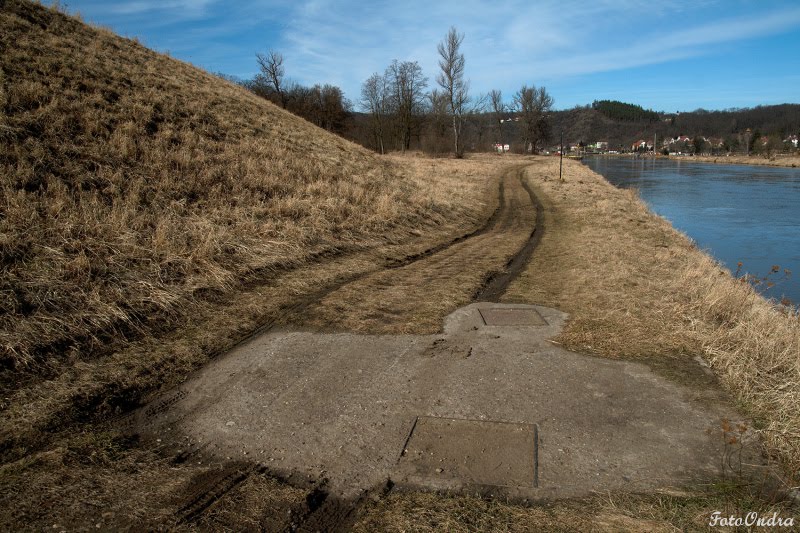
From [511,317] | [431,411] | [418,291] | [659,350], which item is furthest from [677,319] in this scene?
[431,411]

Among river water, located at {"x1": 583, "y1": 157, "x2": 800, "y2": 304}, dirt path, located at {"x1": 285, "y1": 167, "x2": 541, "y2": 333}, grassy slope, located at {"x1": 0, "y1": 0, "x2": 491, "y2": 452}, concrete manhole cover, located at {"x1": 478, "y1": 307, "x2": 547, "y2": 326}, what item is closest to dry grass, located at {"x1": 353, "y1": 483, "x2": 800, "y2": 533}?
grassy slope, located at {"x1": 0, "y1": 0, "x2": 491, "y2": 452}

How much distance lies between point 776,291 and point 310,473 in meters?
11.2

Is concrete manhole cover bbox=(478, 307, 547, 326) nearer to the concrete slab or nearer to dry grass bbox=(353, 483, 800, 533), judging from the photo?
the concrete slab

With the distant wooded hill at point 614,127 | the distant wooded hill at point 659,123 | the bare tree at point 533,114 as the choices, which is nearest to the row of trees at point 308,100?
the distant wooded hill at point 614,127

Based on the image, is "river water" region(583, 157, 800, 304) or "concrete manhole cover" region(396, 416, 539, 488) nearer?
"concrete manhole cover" region(396, 416, 539, 488)

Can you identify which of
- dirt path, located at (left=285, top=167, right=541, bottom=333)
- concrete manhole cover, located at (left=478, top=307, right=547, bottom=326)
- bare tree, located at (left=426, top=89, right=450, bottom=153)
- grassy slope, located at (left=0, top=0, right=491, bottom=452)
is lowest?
concrete manhole cover, located at (left=478, top=307, right=547, bottom=326)

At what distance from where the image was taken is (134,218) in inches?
292

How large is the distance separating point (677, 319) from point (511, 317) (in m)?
1.92

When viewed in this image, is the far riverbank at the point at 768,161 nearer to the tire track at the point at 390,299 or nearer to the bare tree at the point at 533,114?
the bare tree at the point at 533,114

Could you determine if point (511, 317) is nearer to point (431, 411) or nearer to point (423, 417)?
point (431, 411)

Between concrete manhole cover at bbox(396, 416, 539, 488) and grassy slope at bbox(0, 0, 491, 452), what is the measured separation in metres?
2.50

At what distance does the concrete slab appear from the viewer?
3146mm

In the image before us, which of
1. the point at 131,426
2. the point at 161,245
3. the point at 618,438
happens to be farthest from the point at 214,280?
the point at 618,438

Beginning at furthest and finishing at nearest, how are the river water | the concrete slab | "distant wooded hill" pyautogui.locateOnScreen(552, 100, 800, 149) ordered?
"distant wooded hill" pyautogui.locateOnScreen(552, 100, 800, 149)
the river water
the concrete slab
